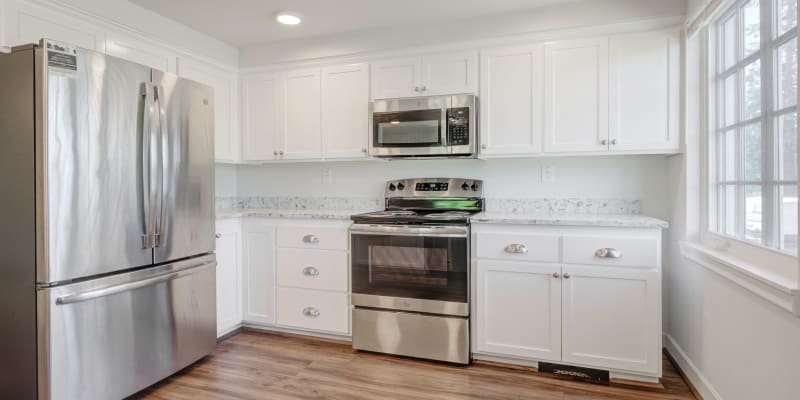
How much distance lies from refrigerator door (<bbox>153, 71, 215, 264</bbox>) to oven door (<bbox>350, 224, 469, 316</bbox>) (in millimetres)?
962

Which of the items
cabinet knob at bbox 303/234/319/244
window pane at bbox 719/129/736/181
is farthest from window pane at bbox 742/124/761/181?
cabinet knob at bbox 303/234/319/244

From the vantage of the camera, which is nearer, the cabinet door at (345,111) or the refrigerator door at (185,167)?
the refrigerator door at (185,167)

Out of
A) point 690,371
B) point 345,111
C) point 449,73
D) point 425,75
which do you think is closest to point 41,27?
point 345,111

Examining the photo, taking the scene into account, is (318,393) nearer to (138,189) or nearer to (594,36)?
(138,189)

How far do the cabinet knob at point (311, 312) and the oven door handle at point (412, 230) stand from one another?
2.20ft

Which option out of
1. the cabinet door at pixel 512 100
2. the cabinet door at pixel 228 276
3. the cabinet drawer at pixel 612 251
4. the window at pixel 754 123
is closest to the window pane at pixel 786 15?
the window at pixel 754 123

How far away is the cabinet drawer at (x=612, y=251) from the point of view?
236cm

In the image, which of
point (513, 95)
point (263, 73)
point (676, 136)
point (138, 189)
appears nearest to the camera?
point (138, 189)

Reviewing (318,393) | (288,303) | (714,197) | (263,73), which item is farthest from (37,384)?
(714,197)

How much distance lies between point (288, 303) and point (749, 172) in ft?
9.38

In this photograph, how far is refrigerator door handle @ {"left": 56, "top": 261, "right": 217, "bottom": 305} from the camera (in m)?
1.93

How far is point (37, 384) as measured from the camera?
6.15 feet

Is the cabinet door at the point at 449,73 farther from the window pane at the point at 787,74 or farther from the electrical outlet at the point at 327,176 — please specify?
the window pane at the point at 787,74

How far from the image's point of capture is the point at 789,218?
161 cm
